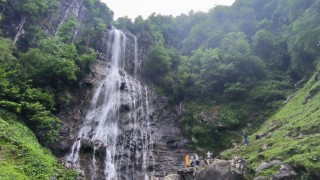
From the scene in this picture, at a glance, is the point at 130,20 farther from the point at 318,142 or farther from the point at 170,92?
the point at 318,142

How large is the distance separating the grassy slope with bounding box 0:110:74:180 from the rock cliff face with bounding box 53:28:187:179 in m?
3.17

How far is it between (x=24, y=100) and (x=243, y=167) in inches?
558

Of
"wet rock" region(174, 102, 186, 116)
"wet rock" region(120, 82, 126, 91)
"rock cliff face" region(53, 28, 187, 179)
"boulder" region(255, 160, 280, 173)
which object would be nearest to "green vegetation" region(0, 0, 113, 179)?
"rock cliff face" region(53, 28, 187, 179)

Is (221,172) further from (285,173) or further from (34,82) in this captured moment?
(34,82)

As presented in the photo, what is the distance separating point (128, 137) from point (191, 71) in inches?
457

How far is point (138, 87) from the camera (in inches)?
1205

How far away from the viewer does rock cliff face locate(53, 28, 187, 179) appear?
2078cm

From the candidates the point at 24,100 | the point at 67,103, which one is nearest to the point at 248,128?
the point at 67,103

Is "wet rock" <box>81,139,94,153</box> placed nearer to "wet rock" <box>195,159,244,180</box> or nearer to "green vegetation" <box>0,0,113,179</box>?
"green vegetation" <box>0,0,113,179</box>

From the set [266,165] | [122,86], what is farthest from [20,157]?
[122,86]

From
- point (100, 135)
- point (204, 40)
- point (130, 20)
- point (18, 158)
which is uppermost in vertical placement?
point (130, 20)

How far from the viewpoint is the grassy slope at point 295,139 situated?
41.6 feet

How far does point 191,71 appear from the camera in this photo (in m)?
32.2

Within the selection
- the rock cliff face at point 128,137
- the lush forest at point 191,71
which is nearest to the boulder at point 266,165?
the lush forest at point 191,71
